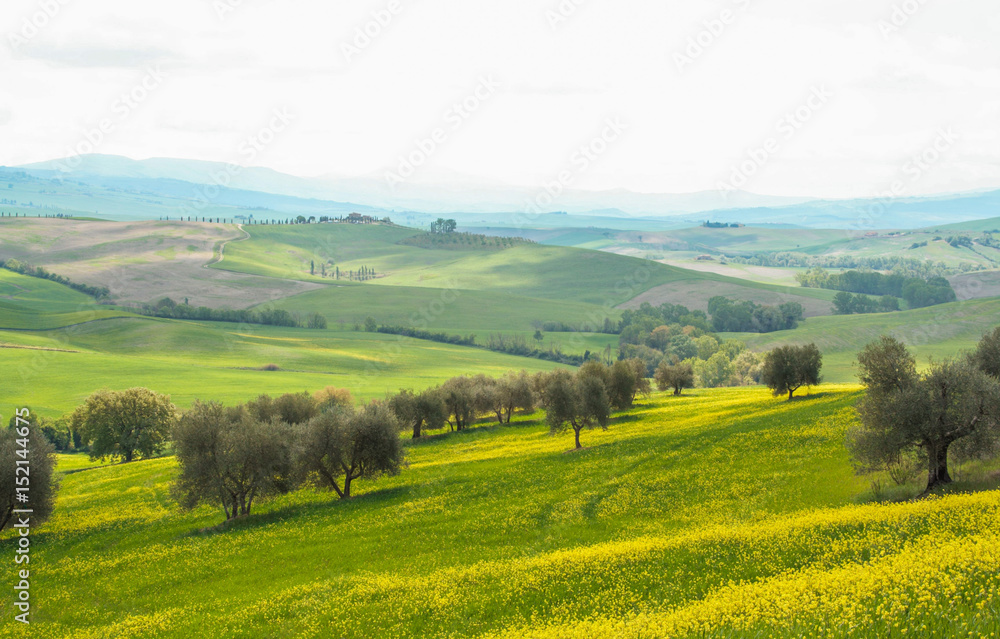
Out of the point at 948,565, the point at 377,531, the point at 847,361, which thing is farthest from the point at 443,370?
the point at 948,565

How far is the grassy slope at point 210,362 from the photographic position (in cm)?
13200

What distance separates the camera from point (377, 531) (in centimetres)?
4300

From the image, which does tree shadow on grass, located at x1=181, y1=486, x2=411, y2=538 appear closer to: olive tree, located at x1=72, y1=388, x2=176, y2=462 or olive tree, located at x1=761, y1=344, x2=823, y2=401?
olive tree, located at x1=72, y1=388, x2=176, y2=462

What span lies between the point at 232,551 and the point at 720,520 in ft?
102

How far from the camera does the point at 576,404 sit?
67.7 m

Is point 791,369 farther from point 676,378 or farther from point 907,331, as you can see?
point 907,331

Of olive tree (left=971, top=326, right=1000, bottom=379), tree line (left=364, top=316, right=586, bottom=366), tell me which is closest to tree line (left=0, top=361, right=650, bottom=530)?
olive tree (left=971, top=326, right=1000, bottom=379)

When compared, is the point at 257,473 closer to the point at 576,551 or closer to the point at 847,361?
the point at 576,551

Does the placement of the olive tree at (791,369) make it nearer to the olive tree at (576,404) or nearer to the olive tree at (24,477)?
the olive tree at (576,404)

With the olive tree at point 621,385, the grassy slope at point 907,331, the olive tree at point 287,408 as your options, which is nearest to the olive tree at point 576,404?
the olive tree at point 621,385

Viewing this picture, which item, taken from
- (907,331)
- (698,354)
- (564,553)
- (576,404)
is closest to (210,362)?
(576,404)

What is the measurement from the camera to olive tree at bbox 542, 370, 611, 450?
67875 millimetres

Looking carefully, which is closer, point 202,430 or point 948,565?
point 948,565

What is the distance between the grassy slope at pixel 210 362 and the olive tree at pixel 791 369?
78557 mm
